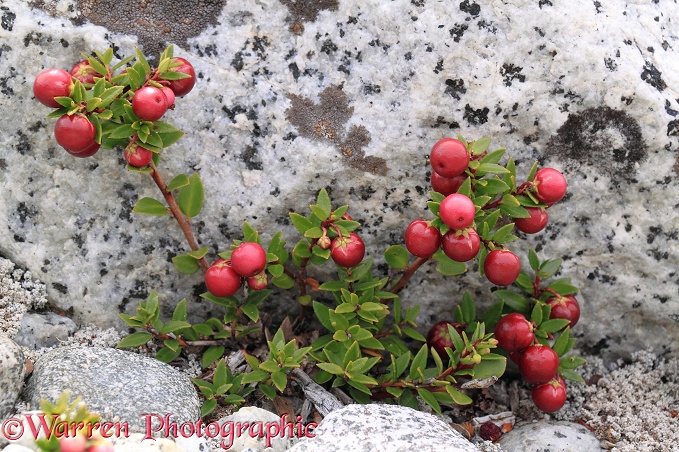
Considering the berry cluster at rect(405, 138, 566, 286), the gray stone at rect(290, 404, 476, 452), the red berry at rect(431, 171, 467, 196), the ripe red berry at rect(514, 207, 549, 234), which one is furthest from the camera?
the ripe red berry at rect(514, 207, 549, 234)

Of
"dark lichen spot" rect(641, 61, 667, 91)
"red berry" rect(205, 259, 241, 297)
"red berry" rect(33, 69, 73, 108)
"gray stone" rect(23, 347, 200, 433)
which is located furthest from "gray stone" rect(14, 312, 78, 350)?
"dark lichen spot" rect(641, 61, 667, 91)

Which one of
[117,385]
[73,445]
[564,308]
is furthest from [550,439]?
[73,445]

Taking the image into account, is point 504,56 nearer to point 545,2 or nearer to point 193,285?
point 545,2

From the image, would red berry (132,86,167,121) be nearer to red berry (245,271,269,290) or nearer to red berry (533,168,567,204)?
red berry (245,271,269,290)

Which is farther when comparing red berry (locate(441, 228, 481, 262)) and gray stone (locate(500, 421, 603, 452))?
gray stone (locate(500, 421, 603, 452))

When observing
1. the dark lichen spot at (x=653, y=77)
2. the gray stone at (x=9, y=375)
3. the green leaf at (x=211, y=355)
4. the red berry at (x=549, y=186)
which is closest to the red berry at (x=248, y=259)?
the green leaf at (x=211, y=355)

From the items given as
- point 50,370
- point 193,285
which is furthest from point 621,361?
point 50,370

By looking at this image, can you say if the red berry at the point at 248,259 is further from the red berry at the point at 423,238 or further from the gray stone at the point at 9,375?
the gray stone at the point at 9,375
